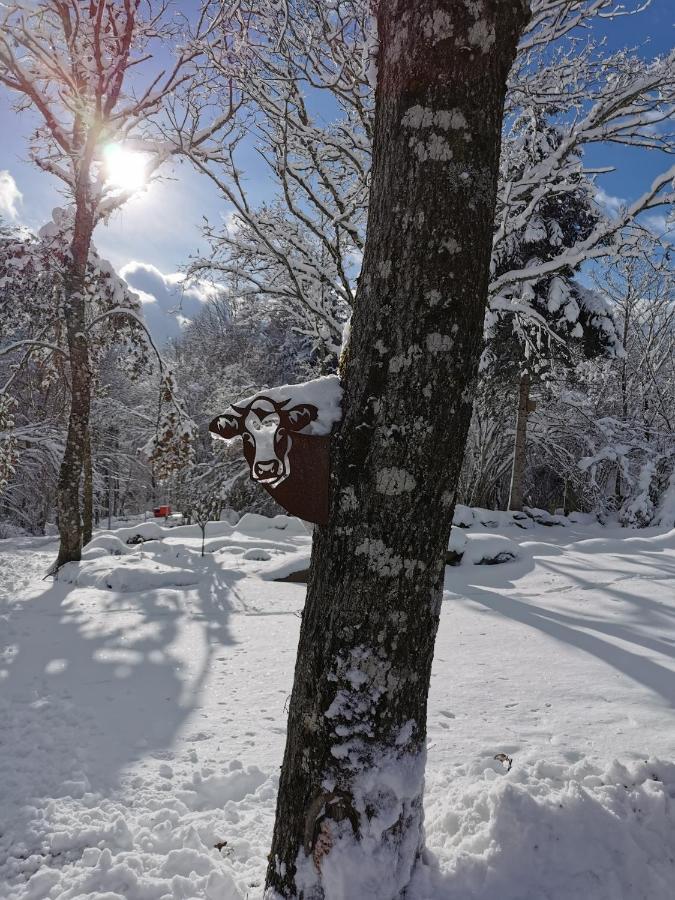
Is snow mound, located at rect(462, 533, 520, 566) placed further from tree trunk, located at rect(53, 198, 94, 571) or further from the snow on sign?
the snow on sign

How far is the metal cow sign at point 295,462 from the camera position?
1531 mm

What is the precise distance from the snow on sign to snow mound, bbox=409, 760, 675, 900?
124 centimetres

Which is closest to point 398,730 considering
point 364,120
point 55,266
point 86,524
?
point 364,120

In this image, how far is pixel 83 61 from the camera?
26.6 feet

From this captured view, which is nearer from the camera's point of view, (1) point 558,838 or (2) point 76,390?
(1) point 558,838

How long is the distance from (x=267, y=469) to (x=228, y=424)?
0.68 ft

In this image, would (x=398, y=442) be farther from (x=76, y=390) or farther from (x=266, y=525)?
(x=266, y=525)

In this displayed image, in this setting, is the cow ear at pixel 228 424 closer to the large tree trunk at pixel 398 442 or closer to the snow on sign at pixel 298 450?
the snow on sign at pixel 298 450

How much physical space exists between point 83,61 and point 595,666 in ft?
35.0

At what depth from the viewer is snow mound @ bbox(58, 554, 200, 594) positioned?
727 centimetres

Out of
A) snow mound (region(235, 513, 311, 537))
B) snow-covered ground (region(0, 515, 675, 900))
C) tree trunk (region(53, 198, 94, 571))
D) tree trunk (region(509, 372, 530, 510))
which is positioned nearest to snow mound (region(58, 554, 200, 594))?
tree trunk (region(53, 198, 94, 571))

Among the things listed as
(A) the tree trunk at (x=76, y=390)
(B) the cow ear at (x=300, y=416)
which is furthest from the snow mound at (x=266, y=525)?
(B) the cow ear at (x=300, y=416)

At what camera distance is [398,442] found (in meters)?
1.50

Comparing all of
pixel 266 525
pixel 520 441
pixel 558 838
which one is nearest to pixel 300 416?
pixel 558 838
